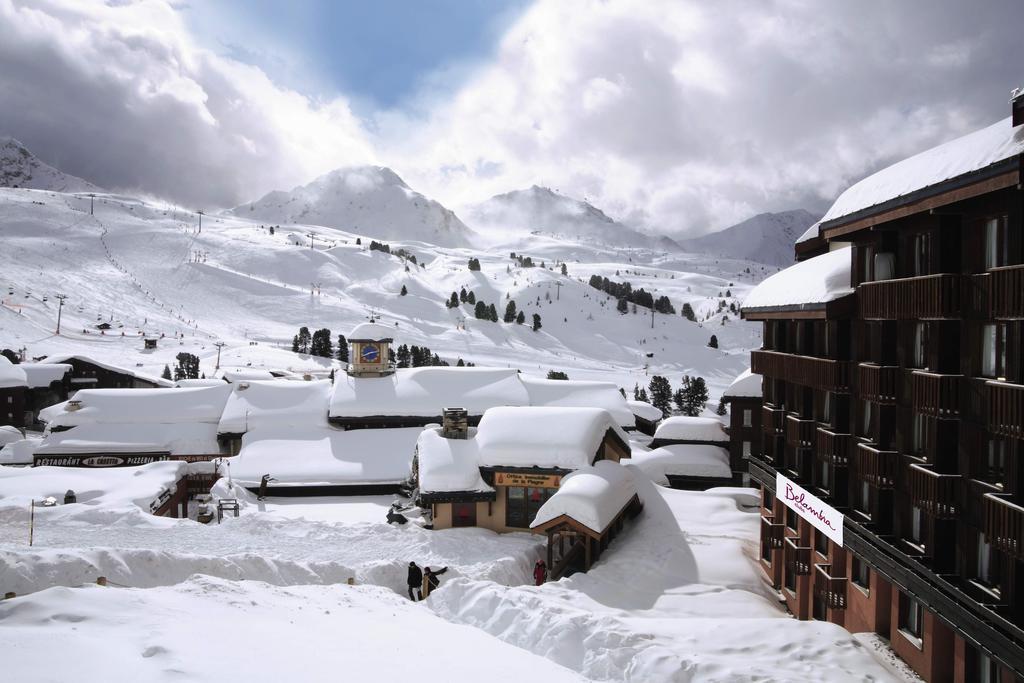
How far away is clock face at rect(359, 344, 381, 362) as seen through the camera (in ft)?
133

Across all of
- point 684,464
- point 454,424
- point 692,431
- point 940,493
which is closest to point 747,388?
point 692,431

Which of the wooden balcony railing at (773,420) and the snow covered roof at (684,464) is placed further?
the snow covered roof at (684,464)

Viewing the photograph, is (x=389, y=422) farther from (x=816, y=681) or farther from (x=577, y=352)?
(x=577, y=352)

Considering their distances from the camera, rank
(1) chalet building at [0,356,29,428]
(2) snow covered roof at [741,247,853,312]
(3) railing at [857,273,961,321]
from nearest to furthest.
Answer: (3) railing at [857,273,961,321] → (2) snow covered roof at [741,247,853,312] → (1) chalet building at [0,356,29,428]

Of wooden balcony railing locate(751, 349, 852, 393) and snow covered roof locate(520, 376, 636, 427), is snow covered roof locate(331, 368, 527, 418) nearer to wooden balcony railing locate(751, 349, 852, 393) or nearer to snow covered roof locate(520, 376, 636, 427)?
snow covered roof locate(520, 376, 636, 427)

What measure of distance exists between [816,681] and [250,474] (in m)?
26.9

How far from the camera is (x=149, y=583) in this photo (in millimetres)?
16719

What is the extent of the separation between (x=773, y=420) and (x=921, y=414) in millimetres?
8056

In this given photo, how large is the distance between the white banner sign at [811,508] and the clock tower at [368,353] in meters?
27.1

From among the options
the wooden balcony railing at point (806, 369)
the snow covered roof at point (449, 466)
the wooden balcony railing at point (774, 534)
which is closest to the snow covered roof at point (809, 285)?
the wooden balcony railing at point (806, 369)

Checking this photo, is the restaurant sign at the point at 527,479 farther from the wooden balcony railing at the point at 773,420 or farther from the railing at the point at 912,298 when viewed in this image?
the railing at the point at 912,298

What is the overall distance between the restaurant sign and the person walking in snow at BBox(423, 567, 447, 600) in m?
6.22

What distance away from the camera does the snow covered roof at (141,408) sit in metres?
35.6

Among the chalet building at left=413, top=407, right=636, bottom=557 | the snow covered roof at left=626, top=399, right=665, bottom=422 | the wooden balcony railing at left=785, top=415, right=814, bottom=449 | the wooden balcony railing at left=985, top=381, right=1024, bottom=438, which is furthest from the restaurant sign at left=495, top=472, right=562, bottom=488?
the snow covered roof at left=626, top=399, right=665, bottom=422
